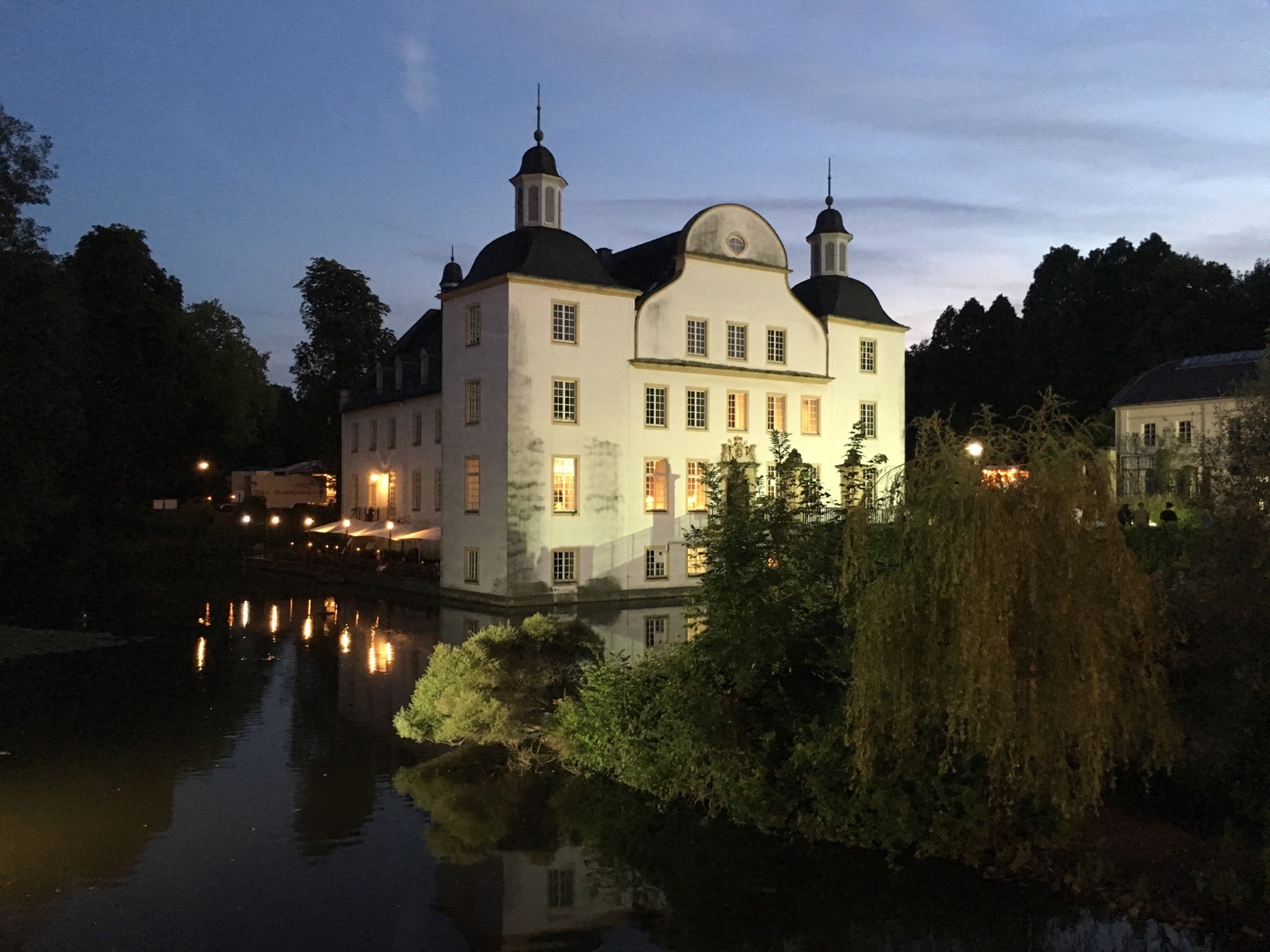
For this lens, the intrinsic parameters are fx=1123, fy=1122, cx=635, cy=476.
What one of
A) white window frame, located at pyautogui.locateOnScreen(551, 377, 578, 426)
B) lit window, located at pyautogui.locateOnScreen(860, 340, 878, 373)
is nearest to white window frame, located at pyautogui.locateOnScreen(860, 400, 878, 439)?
lit window, located at pyautogui.locateOnScreen(860, 340, 878, 373)

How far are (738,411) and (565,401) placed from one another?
21.9ft

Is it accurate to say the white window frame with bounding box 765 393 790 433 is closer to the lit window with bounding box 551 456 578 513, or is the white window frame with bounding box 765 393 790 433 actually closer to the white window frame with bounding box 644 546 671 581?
the white window frame with bounding box 644 546 671 581

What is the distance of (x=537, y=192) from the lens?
32.7 metres

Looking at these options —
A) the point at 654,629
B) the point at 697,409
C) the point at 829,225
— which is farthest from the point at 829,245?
the point at 654,629

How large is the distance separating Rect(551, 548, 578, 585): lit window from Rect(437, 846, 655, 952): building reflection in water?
70.7ft

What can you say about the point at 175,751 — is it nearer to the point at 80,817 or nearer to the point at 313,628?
the point at 80,817

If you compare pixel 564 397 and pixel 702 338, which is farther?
pixel 702 338

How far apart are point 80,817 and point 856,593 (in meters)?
7.56

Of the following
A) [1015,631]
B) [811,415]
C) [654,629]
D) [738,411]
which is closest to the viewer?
[1015,631]

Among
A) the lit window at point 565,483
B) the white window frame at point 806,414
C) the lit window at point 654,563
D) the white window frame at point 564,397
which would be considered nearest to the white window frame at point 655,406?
the white window frame at point 564,397

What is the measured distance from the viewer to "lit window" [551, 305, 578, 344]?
1248 inches

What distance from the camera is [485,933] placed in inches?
316

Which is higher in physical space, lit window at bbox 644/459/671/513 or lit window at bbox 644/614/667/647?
lit window at bbox 644/459/671/513

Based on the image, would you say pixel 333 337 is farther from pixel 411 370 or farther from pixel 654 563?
pixel 654 563
